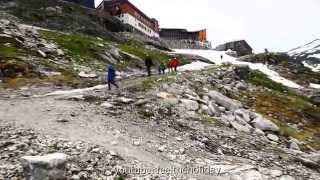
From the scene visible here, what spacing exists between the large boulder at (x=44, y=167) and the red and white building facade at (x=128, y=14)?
412ft

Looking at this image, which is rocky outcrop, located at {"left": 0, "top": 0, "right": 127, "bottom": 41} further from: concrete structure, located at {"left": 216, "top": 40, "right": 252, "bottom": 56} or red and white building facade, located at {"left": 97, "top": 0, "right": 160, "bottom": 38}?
concrete structure, located at {"left": 216, "top": 40, "right": 252, "bottom": 56}

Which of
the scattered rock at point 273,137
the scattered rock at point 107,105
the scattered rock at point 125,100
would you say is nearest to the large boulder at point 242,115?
the scattered rock at point 273,137

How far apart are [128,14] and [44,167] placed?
425 feet

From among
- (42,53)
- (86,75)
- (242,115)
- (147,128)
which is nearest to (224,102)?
(242,115)

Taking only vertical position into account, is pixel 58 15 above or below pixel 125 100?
above

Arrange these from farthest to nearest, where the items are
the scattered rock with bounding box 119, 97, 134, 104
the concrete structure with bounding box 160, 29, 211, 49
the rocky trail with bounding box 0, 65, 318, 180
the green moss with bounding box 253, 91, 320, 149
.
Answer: the concrete structure with bounding box 160, 29, 211, 49 < the green moss with bounding box 253, 91, 320, 149 < the scattered rock with bounding box 119, 97, 134, 104 < the rocky trail with bounding box 0, 65, 318, 180

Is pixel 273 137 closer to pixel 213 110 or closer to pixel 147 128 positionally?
pixel 213 110

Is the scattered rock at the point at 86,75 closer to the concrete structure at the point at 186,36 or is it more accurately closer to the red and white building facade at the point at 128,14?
the red and white building facade at the point at 128,14

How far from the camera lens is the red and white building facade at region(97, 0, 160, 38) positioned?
470 feet

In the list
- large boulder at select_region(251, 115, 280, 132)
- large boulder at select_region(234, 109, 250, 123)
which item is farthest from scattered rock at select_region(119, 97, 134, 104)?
large boulder at select_region(251, 115, 280, 132)

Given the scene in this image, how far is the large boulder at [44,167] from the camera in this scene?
54.4ft

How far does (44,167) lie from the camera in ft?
54.7

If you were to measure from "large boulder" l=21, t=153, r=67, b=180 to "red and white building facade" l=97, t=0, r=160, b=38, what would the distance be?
12562 cm

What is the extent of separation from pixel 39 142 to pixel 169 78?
18021 mm
